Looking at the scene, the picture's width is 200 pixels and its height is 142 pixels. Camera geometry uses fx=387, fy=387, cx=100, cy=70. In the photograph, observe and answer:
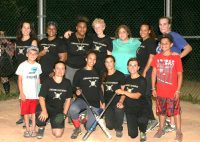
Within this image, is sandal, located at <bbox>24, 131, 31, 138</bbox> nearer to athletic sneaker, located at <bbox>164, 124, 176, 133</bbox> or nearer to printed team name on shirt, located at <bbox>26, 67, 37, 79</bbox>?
printed team name on shirt, located at <bbox>26, 67, 37, 79</bbox>

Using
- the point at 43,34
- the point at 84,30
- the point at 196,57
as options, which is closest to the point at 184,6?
the point at 196,57

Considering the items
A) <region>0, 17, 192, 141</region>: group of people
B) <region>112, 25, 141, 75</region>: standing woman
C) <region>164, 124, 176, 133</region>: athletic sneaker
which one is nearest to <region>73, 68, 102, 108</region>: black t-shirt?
<region>0, 17, 192, 141</region>: group of people

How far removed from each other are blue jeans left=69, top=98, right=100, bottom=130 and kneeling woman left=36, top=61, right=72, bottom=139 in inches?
4.4

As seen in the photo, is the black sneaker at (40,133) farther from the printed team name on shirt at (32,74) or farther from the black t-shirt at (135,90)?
the black t-shirt at (135,90)

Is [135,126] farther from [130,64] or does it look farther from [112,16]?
[112,16]

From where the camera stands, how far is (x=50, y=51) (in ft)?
21.8

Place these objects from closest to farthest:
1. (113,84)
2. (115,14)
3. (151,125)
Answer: (113,84) → (151,125) → (115,14)

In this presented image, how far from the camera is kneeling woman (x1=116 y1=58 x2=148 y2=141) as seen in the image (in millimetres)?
6000

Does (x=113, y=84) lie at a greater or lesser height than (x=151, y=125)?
greater

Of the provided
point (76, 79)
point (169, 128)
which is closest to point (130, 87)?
point (76, 79)

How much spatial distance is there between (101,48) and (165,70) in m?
1.23

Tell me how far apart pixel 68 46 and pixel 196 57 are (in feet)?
37.0

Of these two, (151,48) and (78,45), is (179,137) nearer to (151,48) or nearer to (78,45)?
(151,48)

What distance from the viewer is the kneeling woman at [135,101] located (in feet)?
19.7
